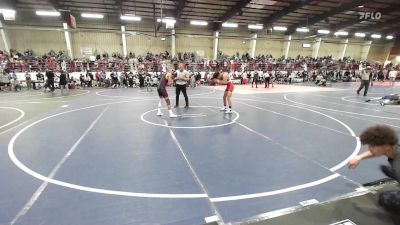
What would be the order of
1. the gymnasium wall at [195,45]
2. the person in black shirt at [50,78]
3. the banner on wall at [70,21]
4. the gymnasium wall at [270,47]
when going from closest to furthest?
the person in black shirt at [50,78] < the banner on wall at [70,21] < the gymnasium wall at [195,45] < the gymnasium wall at [270,47]

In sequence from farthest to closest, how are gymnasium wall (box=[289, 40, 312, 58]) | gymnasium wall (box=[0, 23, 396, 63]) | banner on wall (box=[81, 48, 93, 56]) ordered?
gymnasium wall (box=[289, 40, 312, 58]) → banner on wall (box=[81, 48, 93, 56]) → gymnasium wall (box=[0, 23, 396, 63])

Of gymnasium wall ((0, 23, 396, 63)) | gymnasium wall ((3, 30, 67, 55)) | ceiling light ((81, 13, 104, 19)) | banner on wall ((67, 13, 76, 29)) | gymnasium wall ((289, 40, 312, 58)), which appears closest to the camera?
banner on wall ((67, 13, 76, 29))

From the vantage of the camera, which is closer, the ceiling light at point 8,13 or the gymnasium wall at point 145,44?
the ceiling light at point 8,13

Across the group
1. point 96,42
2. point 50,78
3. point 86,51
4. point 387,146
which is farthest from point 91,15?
point 387,146

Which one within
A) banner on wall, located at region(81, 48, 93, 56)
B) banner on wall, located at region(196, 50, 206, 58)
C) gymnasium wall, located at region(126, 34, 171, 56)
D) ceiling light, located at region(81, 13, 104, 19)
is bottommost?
banner on wall, located at region(81, 48, 93, 56)

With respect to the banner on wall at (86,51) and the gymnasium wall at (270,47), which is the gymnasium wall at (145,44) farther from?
the gymnasium wall at (270,47)

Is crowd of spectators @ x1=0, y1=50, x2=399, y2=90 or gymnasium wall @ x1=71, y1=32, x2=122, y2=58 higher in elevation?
gymnasium wall @ x1=71, y1=32, x2=122, y2=58

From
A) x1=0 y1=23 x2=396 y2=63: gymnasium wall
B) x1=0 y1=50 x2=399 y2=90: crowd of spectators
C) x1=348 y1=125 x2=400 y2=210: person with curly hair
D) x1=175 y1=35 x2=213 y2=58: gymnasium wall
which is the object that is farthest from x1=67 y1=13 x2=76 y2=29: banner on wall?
x1=348 y1=125 x2=400 y2=210: person with curly hair

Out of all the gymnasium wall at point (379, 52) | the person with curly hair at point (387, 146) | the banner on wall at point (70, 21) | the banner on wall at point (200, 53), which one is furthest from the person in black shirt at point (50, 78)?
the gymnasium wall at point (379, 52)

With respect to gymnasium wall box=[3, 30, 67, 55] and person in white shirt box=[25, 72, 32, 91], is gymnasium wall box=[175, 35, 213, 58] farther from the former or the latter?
person in white shirt box=[25, 72, 32, 91]

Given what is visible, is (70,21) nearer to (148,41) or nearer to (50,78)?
(50,78)

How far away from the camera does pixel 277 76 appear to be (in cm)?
2639

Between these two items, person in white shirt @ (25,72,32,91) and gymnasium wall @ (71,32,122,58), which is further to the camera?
gymnasium wall @ (71,32,122,58)

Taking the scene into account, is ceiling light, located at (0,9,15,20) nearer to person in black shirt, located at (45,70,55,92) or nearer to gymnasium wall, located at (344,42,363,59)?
person in black shirt, located at (45,70,55,92)
